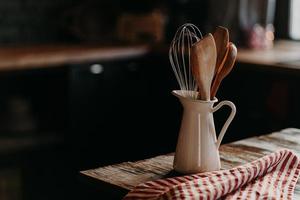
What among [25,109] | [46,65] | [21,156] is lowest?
[21,156]

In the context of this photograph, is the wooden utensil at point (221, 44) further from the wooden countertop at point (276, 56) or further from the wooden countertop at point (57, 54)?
the wooden countertop at point (57, 54)

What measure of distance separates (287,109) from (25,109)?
4.48 feet

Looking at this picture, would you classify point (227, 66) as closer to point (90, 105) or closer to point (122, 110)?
point (90, 105)

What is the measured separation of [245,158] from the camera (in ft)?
5.14

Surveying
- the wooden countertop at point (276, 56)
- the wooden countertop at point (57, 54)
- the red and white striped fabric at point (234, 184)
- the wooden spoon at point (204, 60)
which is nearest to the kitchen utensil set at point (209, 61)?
the wooden spoon at point (204, 60)

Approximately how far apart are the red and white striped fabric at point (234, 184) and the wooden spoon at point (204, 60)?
201 millimetres

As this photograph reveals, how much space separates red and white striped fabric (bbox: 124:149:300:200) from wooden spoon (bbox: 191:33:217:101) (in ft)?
0.66

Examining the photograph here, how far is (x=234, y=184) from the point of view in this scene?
129 cm

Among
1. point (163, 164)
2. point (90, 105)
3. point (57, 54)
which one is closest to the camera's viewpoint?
point (163, 164)

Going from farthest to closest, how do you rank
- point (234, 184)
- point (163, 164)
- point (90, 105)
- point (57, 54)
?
point (90, 105), point (57, 54), point (163, 164), point (234, 184)

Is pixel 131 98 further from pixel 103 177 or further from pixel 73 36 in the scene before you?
pixel 103 177

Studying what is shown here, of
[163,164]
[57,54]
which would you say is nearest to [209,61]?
[163,164]

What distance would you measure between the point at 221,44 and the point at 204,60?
10 cm

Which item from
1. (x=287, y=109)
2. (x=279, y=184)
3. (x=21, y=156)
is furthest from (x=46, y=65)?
(x=279, y=184)
